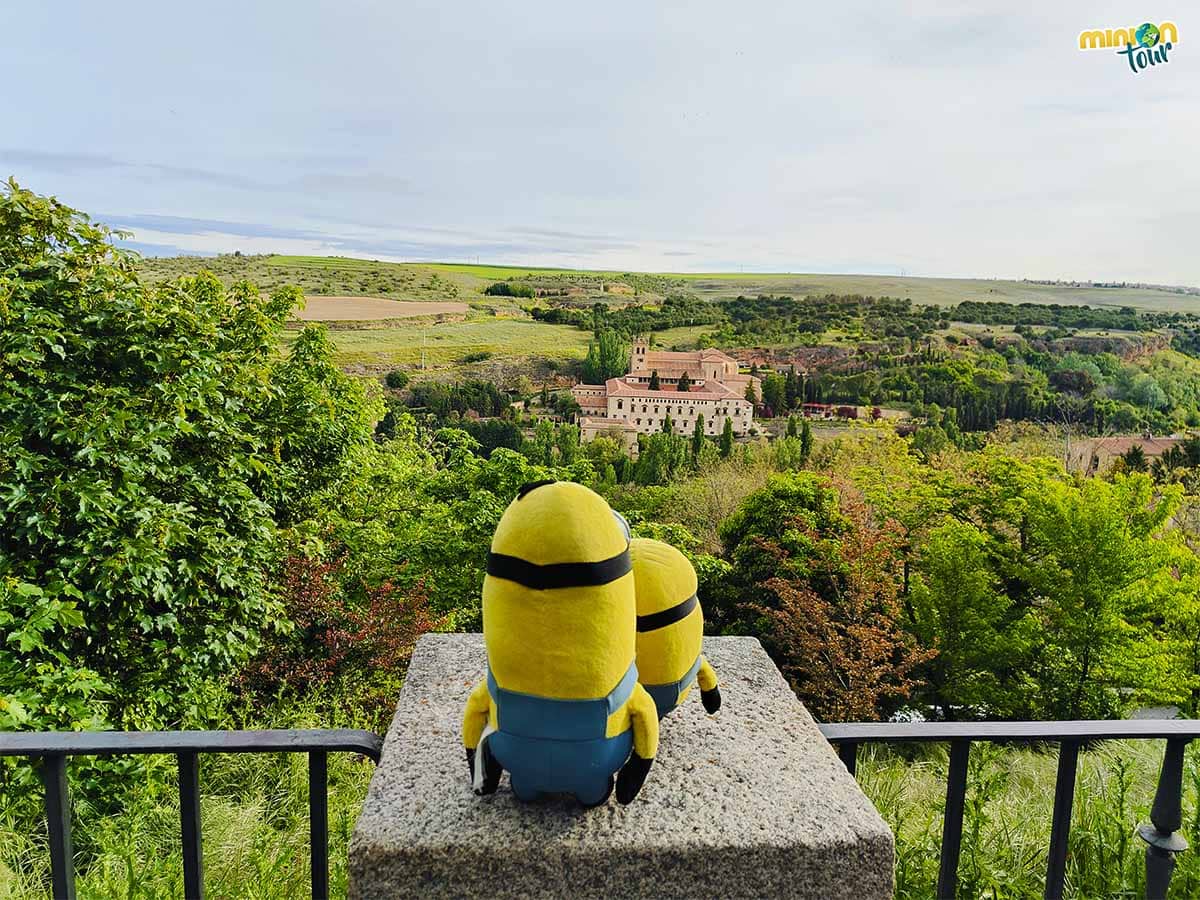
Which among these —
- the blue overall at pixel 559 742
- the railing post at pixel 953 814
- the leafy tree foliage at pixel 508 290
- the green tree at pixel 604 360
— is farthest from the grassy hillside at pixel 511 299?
the railing post at pixel 953 814

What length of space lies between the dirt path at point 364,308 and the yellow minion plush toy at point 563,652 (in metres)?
28.4

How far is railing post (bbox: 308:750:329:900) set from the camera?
3.98 feet

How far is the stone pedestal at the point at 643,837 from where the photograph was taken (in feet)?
3.18

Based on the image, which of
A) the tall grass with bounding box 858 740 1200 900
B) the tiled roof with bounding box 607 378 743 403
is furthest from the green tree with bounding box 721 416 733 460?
the tall grass with bounding box 858 740 1200 900

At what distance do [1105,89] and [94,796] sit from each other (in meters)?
13.1

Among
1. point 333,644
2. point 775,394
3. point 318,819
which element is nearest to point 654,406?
point 775,394

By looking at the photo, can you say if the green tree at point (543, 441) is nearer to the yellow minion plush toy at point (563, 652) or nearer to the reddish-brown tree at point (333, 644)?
the reddish-brown tree at point (333, 644)

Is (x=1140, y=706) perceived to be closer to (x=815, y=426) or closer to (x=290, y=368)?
(x=290, y=368)

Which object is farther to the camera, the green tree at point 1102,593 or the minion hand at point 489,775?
the green tree at point 1102,593

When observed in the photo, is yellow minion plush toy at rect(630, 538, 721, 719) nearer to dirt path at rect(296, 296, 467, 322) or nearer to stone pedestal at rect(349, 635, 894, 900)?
stone pedestal at rect(349, 635, 894, 900)

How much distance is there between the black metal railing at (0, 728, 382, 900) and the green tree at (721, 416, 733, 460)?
22886 mm

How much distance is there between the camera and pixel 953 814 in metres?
1.33

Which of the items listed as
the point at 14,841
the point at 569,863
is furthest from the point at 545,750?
the point at 14,841

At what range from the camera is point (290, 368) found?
28.4 feet
